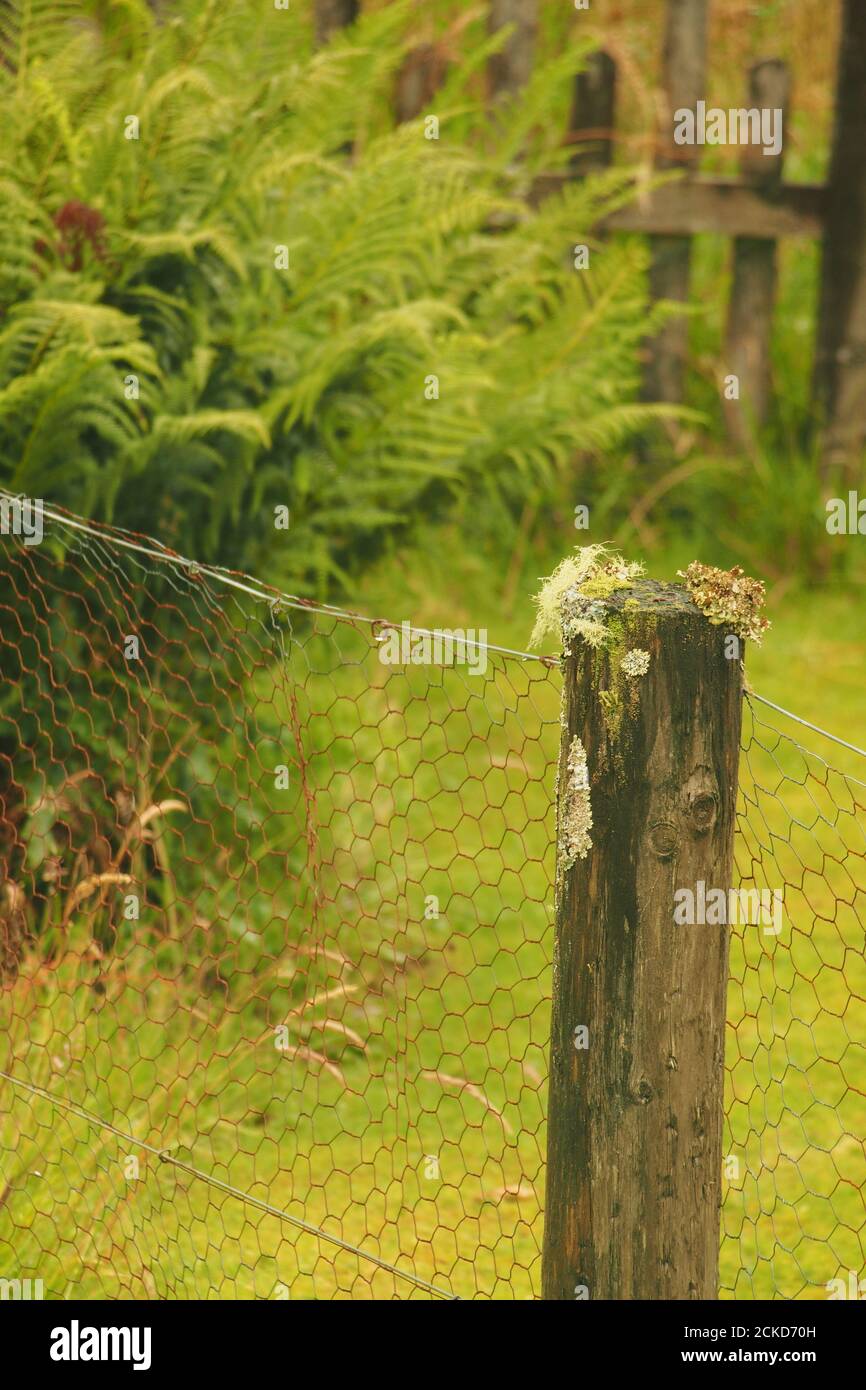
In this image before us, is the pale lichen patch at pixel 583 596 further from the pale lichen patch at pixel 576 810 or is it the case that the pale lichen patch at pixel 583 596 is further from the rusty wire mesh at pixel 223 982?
the rusty wire mesh at pixel 223 982

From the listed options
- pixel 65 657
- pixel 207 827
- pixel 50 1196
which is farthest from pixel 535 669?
pixel 50 1196

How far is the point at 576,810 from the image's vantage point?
1854 mm

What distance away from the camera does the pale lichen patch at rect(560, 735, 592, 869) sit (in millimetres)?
1845

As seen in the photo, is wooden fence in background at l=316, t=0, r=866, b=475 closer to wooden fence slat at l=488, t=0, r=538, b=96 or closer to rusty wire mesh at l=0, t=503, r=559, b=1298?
wooden fence slat at l=488, t=0, r=538, b=96

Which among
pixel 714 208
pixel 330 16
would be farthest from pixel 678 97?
pixel 330 16

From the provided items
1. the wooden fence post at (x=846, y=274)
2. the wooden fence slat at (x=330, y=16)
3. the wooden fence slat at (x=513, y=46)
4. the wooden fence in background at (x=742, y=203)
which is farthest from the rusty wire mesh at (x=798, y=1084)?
the wooden fence slat at (x=330, y=16)

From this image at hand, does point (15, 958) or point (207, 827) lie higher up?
point (207, 827)

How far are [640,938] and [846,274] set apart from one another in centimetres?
536

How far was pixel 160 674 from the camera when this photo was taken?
384 centimetres

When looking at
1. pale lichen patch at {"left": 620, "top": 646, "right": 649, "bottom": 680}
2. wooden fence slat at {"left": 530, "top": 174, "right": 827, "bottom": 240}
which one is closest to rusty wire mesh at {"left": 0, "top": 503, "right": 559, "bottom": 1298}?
pale lichen patch at {"left": 620, "top": 646, "right": 649, "bottom": 680}

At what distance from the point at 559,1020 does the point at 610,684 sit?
15.9 inches

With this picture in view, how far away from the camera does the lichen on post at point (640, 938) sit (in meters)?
1.81
